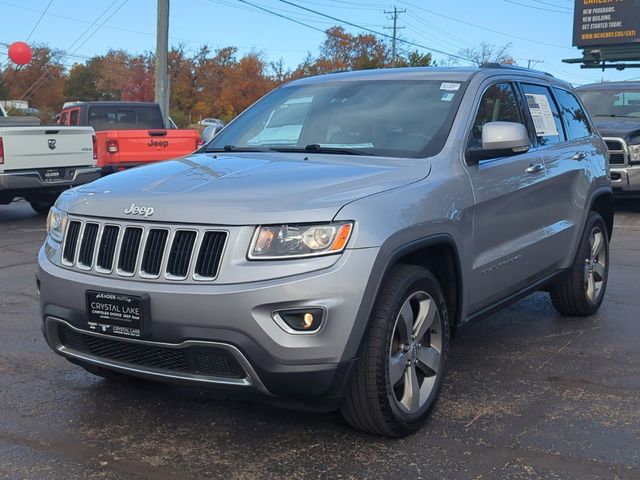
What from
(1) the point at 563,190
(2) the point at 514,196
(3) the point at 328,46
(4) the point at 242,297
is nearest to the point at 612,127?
(1) the point at 563,190

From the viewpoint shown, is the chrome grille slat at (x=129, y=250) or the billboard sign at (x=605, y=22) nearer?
the chrome grille slat at (x=129, y=250)

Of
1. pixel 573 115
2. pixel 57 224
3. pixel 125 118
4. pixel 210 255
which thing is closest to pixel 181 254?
pixel 210 255

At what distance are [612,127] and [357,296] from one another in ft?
34.8

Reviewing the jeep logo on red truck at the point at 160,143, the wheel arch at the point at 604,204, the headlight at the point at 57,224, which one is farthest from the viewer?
the jeep logo on red truck at the point at 160,143

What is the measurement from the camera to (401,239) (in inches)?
134

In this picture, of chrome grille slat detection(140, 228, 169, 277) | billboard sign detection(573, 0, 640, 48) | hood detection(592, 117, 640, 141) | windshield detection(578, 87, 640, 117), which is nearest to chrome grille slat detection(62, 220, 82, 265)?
chrome grille slat detection(140, 228, 169, 277)

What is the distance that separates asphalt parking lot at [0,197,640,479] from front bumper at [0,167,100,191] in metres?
6.46

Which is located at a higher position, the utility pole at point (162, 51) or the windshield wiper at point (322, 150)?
the utility pole at point (162, 51)

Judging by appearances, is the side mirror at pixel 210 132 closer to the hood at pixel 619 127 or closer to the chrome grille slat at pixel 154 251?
the chrome grille slat at pixel 154 251

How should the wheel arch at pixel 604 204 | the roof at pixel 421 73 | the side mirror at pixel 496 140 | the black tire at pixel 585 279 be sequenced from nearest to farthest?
the side mirror at pixel 496 140, the roof at pixel 421 73, the black tire at pixel 585 279, the wheel arch at pixel 604 204

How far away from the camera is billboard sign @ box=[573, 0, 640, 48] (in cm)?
3438

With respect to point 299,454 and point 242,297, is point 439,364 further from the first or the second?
point 242,297

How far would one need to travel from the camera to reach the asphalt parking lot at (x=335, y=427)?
3311 millimetres

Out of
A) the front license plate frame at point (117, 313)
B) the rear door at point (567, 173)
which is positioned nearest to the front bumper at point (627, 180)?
the rear door at point (567, 173)
